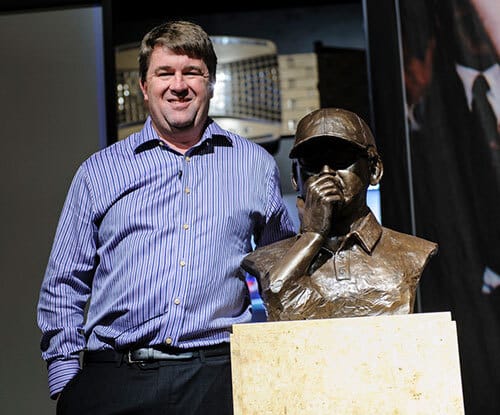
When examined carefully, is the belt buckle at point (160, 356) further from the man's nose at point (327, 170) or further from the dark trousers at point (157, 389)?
the man's nose at point (327, 170)

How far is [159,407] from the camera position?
231 cm

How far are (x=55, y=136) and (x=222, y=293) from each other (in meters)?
1.76

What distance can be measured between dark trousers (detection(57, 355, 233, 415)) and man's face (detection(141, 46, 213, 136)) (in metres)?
0.72

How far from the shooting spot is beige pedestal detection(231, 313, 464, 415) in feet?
6.34

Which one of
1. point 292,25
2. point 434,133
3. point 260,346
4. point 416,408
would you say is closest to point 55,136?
point 292,25

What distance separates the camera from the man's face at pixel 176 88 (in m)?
2.45

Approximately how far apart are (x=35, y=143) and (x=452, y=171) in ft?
6.22

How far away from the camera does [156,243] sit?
2.39 m

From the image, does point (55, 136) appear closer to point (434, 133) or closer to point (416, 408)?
point (434, 133)

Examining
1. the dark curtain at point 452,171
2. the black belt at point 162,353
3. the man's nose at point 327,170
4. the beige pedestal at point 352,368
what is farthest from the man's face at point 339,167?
the dark curtain at point 452,171

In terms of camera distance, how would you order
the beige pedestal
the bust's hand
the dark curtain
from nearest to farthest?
the beige pedestal → the bust's hand → the dark curtain

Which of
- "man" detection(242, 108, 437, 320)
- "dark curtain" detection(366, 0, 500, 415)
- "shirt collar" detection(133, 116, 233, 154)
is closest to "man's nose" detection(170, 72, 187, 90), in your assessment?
"shirt collar" detection(133, 116, 233, 154)

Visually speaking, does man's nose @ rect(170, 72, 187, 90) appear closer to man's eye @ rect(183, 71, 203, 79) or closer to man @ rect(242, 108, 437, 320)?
man's eye @ rect(183, 71, 203, 79)

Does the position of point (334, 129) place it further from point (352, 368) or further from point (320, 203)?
point (352, 368)
